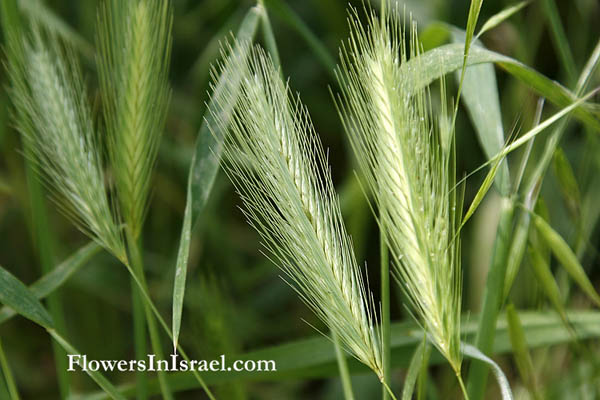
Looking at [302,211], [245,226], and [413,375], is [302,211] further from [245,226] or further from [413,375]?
[245,226]

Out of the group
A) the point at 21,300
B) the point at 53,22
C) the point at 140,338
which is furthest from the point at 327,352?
the point at 53,22

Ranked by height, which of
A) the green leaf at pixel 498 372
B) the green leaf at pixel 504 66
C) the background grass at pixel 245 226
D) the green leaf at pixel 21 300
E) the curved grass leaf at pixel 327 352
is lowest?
the green leaf at pixel 498 372

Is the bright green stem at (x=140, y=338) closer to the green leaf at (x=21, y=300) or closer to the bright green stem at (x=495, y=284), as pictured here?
the green leaf at (x=21, y=300)

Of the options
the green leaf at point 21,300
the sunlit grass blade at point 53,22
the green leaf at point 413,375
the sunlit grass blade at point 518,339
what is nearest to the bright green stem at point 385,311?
the green leaf at point 413,375

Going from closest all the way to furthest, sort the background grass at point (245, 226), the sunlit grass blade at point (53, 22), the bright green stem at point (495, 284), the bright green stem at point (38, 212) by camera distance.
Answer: the bright green stem at point (495, 284), the bright green stem at point (38, 212), the sunlit grass blade at point (53, 22), the background grass at point (245, 226)

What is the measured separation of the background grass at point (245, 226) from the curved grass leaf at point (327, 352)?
272 mm

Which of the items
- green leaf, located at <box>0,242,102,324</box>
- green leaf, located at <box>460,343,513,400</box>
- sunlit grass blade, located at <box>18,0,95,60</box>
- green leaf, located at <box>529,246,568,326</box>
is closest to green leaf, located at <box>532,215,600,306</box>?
green leaf, located at <box>529,246,568,326</box>

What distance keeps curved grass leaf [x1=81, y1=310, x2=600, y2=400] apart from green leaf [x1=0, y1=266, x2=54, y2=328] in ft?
0.52

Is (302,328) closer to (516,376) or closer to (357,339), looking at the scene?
(516,376)

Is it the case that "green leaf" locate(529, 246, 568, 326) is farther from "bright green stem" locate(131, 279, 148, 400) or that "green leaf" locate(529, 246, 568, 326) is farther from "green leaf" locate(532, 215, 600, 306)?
"bright green stem" locate(131, 279, 148, 400)

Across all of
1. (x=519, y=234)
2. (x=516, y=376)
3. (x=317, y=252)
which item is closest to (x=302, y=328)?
(x=516, y=376)

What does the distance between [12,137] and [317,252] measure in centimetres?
90

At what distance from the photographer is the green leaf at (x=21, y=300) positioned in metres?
0.51

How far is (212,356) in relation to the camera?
702 mm
